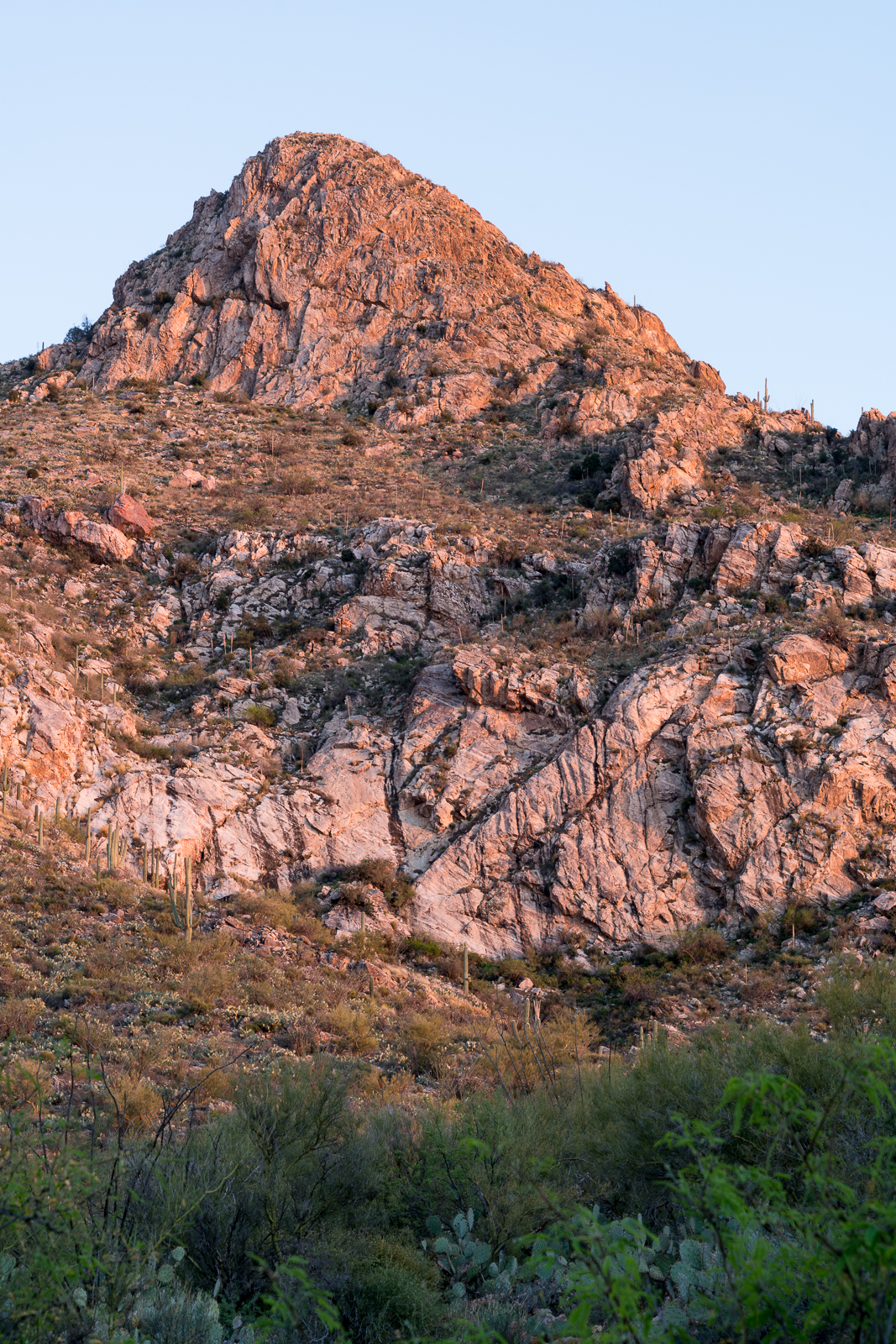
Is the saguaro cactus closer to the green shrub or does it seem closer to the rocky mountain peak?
the green shrub

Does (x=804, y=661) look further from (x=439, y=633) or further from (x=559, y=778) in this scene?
(x=439, y=633)

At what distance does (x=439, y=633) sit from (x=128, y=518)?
14.0 meters

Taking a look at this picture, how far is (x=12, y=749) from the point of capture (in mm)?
25109

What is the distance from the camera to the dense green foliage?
4.75 metres

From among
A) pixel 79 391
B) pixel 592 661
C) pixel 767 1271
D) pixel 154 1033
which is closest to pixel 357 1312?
pixel 767 1271

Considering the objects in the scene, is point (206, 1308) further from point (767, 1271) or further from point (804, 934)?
point (804, 934)

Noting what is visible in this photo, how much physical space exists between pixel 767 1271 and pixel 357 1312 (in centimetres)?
372

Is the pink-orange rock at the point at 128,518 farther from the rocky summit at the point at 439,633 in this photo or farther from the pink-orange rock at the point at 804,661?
the pink-orange rock at the point at 804,661

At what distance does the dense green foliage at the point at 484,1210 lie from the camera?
15.6ft

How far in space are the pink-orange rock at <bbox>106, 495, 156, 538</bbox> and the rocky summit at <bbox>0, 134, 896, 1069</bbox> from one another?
115 mm

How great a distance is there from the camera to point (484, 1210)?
8.79 meters

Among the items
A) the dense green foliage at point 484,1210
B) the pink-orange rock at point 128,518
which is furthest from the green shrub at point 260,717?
the dense green foliage at point 484,1210

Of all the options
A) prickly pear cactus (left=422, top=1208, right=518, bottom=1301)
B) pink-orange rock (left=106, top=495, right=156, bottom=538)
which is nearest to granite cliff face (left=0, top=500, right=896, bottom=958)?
pink-orange rock (left=106, top=495, right=156, bottom=538)

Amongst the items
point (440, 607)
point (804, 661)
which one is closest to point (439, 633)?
point (440, 607)
